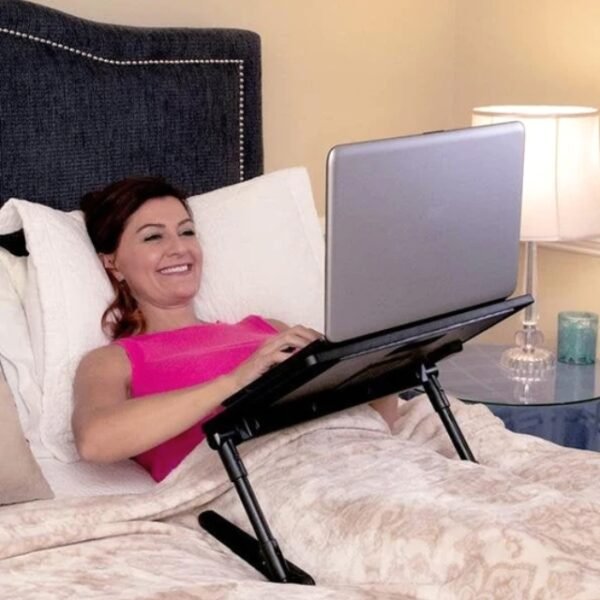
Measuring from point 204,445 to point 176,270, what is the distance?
0.44m

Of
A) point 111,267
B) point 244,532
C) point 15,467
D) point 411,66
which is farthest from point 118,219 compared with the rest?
point 411,66

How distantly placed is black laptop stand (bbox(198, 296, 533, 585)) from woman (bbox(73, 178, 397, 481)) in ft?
0.27

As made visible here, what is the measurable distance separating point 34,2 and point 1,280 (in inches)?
25.4

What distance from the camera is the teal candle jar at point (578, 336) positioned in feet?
10.2

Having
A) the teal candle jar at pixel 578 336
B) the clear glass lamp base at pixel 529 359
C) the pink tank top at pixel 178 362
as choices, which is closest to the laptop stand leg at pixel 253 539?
the pink tank top at pixel 178 362

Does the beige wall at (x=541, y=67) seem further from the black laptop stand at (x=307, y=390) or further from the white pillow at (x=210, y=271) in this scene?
the black laptop stand at (x=307, y=390)

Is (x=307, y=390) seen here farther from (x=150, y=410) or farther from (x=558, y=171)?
(x=558, y=171)

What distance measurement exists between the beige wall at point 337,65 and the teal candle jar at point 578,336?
0.69 m

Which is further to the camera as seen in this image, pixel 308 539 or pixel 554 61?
pixel 554 61

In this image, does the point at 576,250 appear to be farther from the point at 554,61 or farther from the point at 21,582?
the point at 21,582

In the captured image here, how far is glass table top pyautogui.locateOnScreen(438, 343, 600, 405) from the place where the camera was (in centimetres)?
289

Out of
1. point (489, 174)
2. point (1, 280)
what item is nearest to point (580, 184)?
point (489, 174)

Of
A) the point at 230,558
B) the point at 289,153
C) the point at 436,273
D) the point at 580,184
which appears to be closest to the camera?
the point at 436,273

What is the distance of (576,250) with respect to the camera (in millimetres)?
3355
